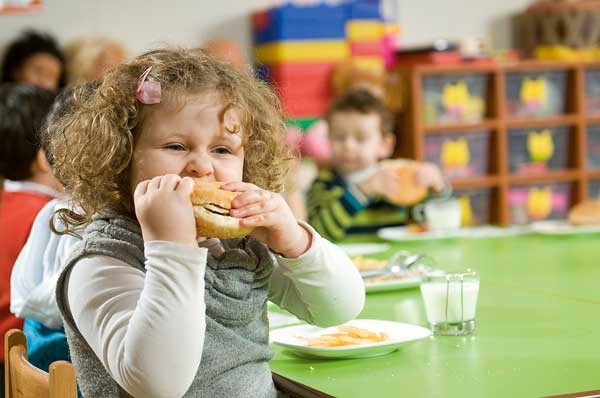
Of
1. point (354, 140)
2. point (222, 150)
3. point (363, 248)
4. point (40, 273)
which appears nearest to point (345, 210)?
point (354, 140)

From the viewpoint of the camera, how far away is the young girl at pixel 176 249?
3.99 feet

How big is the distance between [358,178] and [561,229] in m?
0.83

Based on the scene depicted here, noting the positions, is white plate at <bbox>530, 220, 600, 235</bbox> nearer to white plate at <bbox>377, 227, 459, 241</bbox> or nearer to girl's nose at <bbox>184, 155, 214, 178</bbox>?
white plate at <bbox>377, 227, 459, 241</bbox>

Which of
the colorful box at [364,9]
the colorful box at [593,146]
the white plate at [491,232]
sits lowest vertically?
the colorful box at [593,146]

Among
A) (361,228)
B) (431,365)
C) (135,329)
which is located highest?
(135,329)

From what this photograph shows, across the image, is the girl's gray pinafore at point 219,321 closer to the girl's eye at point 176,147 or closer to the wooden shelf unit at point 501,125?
the girl's eye at point 176,147

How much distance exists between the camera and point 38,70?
482 centimetres

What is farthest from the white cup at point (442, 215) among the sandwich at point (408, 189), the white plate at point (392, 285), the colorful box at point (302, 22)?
the colorful box at point (302, 22)

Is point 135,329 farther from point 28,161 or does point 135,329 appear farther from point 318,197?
point 318,197

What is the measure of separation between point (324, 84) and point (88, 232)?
13.2ft

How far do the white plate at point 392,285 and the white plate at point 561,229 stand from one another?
90 centimetres

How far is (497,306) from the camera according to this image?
1926 mm

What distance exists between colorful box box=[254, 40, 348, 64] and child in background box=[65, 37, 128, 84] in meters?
0.78

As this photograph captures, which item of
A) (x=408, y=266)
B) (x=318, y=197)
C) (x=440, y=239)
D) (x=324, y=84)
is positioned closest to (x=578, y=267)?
(x=408, y=266)
